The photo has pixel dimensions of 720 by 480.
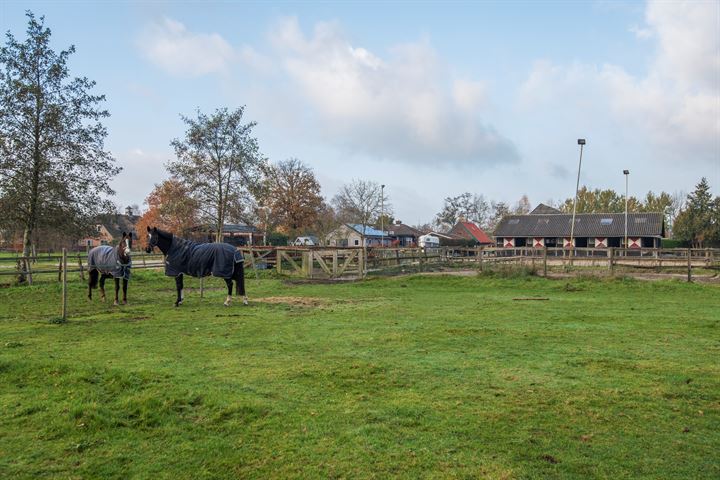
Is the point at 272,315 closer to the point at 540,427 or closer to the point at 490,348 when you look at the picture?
the point at 490,348

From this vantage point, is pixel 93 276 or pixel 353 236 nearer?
pixel 93 276

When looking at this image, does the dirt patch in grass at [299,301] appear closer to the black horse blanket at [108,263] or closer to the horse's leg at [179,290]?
the horse's leg at [179,290]

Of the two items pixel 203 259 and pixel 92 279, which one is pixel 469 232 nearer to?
pixel 203 259

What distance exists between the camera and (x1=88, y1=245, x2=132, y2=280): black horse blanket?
42.7ft

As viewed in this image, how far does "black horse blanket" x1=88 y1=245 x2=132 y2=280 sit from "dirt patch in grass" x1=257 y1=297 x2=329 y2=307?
3538 mm

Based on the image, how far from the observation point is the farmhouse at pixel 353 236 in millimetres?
67625

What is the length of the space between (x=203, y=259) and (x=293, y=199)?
39.5 meters

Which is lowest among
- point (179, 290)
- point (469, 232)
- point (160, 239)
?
point (179, 290)

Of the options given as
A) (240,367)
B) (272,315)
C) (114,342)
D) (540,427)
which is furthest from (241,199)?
(540,427)

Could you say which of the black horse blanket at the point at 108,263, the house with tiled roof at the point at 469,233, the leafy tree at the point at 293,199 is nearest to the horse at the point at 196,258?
the black horse blanket at the point at 108,263

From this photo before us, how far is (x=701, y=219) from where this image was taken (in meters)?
56.3

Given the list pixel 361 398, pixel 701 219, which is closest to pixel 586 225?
pixel 701 219

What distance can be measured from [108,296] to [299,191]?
3769 cm

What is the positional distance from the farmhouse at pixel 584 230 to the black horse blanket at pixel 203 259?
42240 millimetres
